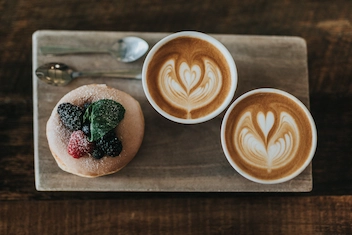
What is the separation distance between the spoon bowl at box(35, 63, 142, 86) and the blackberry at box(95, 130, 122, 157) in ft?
0.78

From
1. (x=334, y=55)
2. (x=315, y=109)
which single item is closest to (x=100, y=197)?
(x=315, y=109)

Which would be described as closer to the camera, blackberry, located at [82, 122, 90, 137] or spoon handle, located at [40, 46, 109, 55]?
blackberry, located at [82, 122, 90, 137]

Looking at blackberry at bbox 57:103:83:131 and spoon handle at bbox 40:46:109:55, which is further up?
spoon handle at bbox 40:46:109:55

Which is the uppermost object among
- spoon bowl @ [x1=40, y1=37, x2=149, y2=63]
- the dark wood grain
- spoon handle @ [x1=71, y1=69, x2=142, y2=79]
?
spoon bowl @ [x1=40, y1=37, x2=149, y2=63]

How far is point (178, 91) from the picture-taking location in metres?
1.17

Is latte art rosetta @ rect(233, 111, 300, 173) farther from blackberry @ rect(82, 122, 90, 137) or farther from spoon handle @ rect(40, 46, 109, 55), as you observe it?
spoon handle @ rect(40, 46, 109, 55)

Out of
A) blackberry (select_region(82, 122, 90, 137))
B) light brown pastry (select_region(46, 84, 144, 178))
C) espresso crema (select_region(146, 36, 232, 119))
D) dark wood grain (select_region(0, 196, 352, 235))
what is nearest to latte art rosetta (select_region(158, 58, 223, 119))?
espresso crema (select_region(146, 36, 232, 119))

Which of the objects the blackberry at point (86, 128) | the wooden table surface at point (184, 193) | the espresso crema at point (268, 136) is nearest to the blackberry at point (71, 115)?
the blackberry at point (86, 128)

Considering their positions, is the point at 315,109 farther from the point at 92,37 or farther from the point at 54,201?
the point at 54,201

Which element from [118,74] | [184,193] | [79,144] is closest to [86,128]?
[79,144]

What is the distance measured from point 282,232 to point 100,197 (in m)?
0.60

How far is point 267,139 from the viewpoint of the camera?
1170mm

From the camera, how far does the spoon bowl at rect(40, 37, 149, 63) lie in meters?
1.31

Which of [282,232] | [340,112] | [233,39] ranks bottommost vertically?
[282,232]
